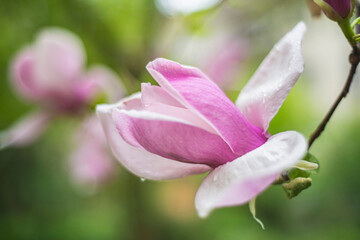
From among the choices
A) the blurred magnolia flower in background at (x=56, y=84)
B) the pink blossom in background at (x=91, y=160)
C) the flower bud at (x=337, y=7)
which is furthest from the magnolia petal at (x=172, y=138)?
the pink blossom in background at (x=91, y=160)

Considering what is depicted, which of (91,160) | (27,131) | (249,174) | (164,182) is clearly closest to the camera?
(249,174)

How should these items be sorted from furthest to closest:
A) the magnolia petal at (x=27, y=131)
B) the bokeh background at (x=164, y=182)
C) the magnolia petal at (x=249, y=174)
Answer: the bokeh background at (x=164, y=182)
the magnolia petal at (x=27, y=131)
the magnolia petal at (x=249, y=174)

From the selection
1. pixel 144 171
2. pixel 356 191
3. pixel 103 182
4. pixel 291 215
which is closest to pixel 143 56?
pixel 103 182

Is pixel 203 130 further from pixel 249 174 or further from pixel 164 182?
pixel 164 182

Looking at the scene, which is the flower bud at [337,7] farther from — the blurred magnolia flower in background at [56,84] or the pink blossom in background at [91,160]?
the pink blossom in background at [91,160]

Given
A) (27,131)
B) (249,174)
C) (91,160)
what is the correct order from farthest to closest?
(91,160) < (27,131) < (249,174)

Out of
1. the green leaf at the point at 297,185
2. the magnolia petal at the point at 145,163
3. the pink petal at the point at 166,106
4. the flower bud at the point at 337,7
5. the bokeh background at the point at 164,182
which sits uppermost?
the flower bud at the point at 337,7

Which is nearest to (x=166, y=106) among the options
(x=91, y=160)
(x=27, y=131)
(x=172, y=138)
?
(x=172, y=138)
